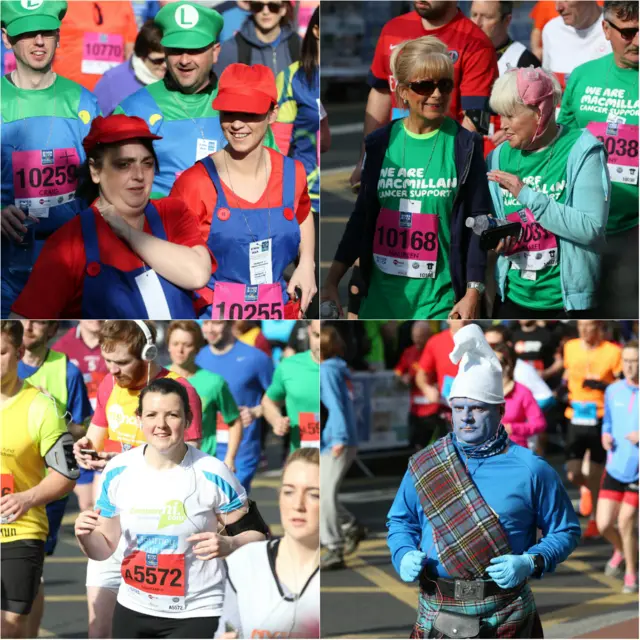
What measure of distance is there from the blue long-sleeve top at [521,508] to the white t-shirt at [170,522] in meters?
1.10

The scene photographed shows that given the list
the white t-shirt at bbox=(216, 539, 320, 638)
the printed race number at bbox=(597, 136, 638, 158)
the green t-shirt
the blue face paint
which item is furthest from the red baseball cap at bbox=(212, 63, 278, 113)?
the white t-shirt at bbox=(216, 539, 320, 638)

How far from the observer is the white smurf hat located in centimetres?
493

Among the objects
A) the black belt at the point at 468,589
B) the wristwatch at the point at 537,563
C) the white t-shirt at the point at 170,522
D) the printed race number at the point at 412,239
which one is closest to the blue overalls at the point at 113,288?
the white t-shirt at the point at 170,522

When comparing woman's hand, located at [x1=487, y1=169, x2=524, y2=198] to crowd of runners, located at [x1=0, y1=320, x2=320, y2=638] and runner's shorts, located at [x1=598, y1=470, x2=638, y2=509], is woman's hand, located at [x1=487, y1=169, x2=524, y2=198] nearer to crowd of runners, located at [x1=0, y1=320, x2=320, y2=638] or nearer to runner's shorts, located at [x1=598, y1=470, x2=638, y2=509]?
crowd of runners, located at [x1=0, y1=320, x2=320, y2=638]

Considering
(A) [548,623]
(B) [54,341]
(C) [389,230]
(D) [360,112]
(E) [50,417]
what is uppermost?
(D) [360,112]

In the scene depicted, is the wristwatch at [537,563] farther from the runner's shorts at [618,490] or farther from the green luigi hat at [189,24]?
the green luigi hat at [189,24]

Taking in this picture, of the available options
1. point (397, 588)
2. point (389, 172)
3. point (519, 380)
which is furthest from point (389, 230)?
point (397, 588)

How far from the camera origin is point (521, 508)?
15.7 feet

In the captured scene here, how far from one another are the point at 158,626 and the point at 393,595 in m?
1.28

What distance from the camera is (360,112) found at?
6086 mm

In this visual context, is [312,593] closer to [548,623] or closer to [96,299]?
[548,623]

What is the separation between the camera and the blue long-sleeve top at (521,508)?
15.7 ft

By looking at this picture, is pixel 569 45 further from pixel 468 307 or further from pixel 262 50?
pixel 262 50

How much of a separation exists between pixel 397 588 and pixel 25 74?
10.8ft
